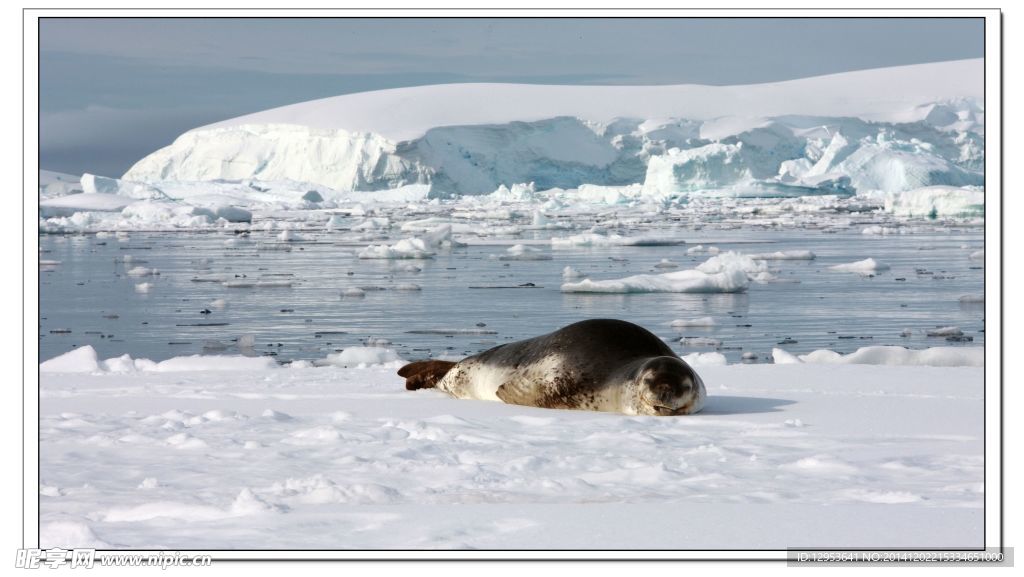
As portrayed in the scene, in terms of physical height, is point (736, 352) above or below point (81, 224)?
below

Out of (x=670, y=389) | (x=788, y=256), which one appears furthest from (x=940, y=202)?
(x=670, y=389)

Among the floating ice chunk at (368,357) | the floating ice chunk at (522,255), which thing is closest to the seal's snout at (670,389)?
the floating ice chunk at (368,357)

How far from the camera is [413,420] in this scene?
361cm

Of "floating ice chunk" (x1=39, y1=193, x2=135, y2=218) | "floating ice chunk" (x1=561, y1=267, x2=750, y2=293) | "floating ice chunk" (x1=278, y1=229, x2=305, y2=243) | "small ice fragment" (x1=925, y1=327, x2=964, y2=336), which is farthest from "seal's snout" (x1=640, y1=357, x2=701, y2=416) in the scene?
"floating ice chunk" (x1=39, y1=193, x2=135, y2=218)

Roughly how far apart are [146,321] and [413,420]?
597 centimetres

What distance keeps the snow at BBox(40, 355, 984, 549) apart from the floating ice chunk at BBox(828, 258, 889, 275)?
8426mm

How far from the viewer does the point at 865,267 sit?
12.7 m

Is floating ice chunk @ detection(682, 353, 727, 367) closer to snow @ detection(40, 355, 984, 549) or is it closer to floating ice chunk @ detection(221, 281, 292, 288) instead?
snow @ detection(40, 355, 984, 549)

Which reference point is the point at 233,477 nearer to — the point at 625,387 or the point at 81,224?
the point at 625,387

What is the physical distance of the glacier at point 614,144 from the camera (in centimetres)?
3403

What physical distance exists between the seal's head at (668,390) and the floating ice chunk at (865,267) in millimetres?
9196

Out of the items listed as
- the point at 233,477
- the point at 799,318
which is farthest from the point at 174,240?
the point at 233,477

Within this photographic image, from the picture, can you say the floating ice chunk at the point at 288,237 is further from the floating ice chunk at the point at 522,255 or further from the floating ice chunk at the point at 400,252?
the floating ice chunk at the point at 522,255

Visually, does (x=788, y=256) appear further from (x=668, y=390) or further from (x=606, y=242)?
(x=668, y=390)
